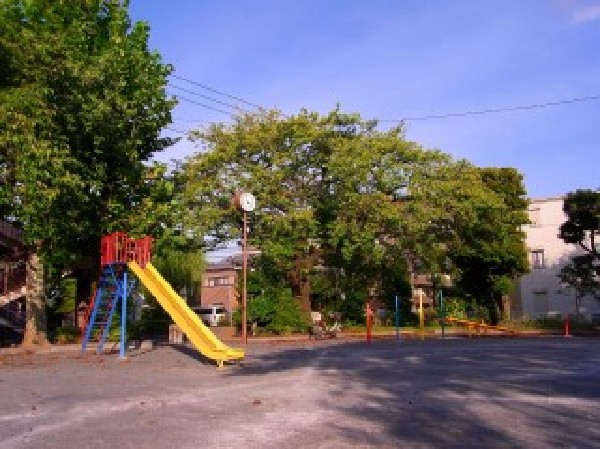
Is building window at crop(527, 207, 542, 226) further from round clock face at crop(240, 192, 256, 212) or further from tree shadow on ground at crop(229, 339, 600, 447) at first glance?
tree shadow on ground at crop(229, 339, 600, 447)

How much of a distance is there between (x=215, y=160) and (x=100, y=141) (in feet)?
30.8

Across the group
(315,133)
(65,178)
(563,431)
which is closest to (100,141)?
(65,178)

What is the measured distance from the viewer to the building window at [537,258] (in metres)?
48.3

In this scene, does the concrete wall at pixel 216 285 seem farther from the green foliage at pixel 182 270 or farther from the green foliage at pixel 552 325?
the green foliage at pixel 552 325

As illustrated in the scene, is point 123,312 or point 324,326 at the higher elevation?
point 123,312

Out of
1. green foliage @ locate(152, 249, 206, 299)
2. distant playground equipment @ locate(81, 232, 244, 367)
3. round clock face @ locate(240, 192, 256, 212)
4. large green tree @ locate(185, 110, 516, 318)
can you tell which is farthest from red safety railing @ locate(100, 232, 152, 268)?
green foliage @ locate(152, 249, 206, 299)

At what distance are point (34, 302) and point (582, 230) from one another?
24.5 meters

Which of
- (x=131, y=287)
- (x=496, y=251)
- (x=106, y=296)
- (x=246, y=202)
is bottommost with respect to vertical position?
(x=106, y=296)

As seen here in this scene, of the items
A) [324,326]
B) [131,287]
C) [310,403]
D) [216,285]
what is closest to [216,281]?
[216,285]

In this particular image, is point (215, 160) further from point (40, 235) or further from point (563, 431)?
point (563, 431)

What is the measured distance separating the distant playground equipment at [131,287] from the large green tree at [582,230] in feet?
71.1

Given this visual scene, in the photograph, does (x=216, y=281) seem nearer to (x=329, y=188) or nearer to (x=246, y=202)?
(x=329, y=188)

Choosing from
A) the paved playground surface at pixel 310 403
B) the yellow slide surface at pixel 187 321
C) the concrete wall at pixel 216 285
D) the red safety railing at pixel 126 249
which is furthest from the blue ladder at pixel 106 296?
the concrete wall at pixel 216 285

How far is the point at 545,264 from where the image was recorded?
4812 centimetres
